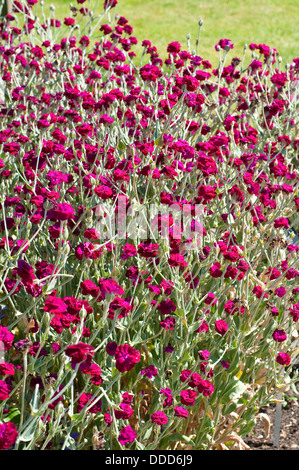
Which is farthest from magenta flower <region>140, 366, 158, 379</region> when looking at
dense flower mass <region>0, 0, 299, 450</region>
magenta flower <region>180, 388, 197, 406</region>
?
magenta flower <region>180, 388, 197, 406</region>

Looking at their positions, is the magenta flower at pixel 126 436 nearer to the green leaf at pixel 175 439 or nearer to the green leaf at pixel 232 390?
the green leaf at pixel 175 439

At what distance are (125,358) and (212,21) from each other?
10164mm

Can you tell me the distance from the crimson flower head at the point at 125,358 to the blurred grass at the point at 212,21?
7.74 m

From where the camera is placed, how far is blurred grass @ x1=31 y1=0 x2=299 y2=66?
9820mm

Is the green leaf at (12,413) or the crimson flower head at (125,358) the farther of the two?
the green leaf at (12,413)

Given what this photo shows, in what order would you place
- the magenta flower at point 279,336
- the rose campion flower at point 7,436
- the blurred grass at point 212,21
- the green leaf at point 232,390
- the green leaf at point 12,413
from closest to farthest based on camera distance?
the rose campion flower at point 7,436
the green leaf at point 12,413
the magenta flower at point 279,336
the green leaf at point 232,390
the blurred grass at point 212,21

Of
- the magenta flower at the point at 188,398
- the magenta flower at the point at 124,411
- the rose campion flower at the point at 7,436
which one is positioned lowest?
the magenta flower at the point at 124,411

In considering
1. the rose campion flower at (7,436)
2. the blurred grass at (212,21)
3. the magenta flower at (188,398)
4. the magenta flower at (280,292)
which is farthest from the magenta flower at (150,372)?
the blurred grass at (212,21)

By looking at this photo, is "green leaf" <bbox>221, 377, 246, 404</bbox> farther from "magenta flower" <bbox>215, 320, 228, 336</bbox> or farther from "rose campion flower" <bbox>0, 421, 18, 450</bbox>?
"rose campion flower" <bbox>0, 421, 18, 450</bbox>

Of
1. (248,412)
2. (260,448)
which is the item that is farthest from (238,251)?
(260,448)

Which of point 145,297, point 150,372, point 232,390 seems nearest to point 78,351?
point 150,372

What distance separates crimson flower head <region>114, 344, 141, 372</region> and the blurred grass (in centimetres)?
774

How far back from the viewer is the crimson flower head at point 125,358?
168 cm
